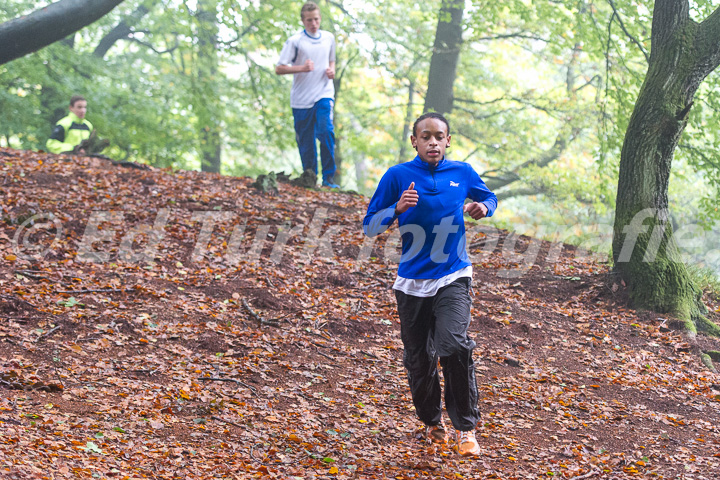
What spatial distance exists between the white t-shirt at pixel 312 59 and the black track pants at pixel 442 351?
22.1 ft

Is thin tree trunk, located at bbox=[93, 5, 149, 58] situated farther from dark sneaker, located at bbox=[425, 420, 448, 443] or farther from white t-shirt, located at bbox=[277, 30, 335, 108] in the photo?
dark sneaker, located at bbox=[425, 420, 448, 443]

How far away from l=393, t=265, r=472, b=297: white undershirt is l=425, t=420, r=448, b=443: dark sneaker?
3.55ft

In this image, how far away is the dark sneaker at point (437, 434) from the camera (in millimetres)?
4816

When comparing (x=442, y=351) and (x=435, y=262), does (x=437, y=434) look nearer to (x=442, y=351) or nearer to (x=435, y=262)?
(x=442, y=351)

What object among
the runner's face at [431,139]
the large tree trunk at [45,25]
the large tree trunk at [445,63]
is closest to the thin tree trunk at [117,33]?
the large tree trunk at [445,63]

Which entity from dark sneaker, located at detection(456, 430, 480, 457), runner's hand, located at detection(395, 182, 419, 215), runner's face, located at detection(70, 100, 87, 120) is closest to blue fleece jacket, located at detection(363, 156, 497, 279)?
runner's hand, located at detection(395, 182, 419, 215)

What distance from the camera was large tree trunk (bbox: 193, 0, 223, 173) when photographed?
1657 centimetres

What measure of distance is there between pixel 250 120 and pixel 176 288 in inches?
763

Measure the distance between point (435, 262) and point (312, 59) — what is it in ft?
22.5

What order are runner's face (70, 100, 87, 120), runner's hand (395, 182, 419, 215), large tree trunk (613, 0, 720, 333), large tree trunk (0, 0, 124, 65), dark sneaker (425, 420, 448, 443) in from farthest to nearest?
1. runner's face (70, 100, 87, 120)
2. large tree trunk (0, 0, 124, 65)
3. large tree trunk (613, 0, 720, 333)
4. dark sneaker (425, 420, 448, 443)
5. runner's hand (395, 182, 419, 215)

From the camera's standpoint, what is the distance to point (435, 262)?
4402 millimetres

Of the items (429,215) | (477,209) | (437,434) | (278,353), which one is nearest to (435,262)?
(429,215)

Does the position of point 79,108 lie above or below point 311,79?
Answer: below

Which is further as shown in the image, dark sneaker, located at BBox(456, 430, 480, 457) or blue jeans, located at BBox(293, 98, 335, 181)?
blue jeans, located at BBox(293, 98, 335, 181)
